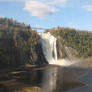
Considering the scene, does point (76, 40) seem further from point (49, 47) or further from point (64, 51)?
point (49, 47)

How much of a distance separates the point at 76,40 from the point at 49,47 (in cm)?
1365

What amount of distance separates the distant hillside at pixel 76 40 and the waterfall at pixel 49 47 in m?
3.86

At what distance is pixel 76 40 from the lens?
5972 cm

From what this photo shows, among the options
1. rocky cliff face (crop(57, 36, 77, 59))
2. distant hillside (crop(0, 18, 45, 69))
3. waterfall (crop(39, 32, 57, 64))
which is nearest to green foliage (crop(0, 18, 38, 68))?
distant hillside (crop(0, 18, 45, 69))

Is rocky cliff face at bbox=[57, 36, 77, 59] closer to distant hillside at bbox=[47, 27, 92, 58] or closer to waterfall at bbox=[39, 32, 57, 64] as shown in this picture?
distant hillside at bbox=[47, 27, 92, 58]

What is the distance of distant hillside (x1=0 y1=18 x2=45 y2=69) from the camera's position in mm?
36353

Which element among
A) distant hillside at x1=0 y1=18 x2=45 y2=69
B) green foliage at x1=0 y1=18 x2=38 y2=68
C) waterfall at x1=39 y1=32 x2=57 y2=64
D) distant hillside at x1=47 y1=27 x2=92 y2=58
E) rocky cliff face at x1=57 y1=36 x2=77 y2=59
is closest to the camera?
green foliage at x1=0 y1=18 x2=38 y2=68

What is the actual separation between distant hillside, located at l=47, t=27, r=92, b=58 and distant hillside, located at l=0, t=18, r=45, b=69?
11917mm

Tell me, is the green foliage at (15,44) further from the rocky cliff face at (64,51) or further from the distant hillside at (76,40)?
the distant hillside at (76,40)

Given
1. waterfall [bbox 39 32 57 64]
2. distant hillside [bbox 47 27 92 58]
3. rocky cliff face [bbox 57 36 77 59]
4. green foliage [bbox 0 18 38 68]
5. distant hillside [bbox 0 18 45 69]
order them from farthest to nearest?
1. distant hillside [bbox 47 27 92 58]
2. rocky cliff face [bbox 57 36 77 59]
3. waterfall [bbox 39 32 57 64]
4. distant hillside [bbox 0 18 45 69]
5. green foliage [bbox 0 18 38 68]

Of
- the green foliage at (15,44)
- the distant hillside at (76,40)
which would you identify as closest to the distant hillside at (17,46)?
the green foliage at (15,44)

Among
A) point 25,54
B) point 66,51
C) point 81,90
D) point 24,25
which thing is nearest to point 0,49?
point 25,54

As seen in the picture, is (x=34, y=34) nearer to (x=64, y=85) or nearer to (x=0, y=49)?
(x=0, y=49)

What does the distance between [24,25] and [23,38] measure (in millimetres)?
7761
